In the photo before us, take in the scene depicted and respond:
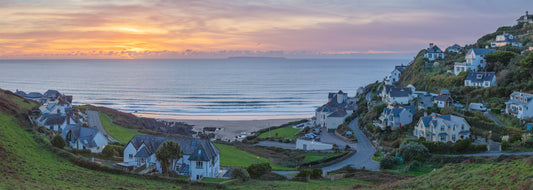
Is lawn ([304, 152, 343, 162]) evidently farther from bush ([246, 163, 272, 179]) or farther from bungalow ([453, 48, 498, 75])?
bungalow ([453, 48, 498, 75])

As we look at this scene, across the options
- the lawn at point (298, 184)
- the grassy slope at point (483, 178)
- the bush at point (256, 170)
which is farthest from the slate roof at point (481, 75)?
the bush at point (256, 170)

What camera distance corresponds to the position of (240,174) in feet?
109

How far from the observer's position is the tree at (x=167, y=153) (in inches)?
1312

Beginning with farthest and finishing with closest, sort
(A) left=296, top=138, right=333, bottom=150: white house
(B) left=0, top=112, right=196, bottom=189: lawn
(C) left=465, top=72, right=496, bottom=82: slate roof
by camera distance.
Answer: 1. (C) left=465, top=72, right=496, bottom=82: slate roof
2. (A) left=296, top=138, right=333, bottom=150: white house
3. (B) left=0, top=112, right=196, bottom=189: lawn

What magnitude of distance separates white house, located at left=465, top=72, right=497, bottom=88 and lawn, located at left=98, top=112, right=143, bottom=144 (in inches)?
2155

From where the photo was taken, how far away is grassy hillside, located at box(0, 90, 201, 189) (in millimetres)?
25000

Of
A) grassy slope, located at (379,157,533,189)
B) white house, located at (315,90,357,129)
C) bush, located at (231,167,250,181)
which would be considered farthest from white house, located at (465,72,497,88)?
bush, located at (231,167,250,181)

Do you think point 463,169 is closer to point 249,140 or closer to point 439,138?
point 439,138

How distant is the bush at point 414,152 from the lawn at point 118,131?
36804 mm

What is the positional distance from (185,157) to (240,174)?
21.0 feet

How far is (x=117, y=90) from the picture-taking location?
138125 mm

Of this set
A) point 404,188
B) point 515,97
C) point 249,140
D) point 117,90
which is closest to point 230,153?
point 249,140

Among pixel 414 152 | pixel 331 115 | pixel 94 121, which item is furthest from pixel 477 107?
pixel 94 121

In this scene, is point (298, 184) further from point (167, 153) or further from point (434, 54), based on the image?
point (434, 54)
